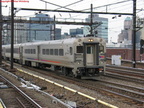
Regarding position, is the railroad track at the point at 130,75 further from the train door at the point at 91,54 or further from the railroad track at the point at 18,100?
the railroad track at the point at 18,100

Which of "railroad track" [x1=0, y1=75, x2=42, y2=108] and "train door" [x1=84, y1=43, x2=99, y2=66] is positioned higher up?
"train door" [x1=84, y1=43, x2=99, y2=66]

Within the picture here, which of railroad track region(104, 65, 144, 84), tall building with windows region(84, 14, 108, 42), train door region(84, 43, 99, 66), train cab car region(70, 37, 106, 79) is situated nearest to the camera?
train cab car region(70, 37, 106, 79)

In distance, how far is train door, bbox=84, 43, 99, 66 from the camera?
16547 millimetres

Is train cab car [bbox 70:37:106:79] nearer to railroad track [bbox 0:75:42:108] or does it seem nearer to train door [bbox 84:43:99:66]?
train door [bbox 84:43:99:66]

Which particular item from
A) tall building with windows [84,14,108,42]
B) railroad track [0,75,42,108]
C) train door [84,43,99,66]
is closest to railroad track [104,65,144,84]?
train door [84,43,99,66]

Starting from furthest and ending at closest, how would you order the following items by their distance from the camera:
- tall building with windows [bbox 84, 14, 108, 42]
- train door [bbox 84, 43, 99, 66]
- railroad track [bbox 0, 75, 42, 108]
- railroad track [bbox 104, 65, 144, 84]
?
tall building with windows [bbox 84, 14, 108, 42] → railroad track [bbox 104, 65, 144, 84] → train door [bbox 84, 43, 99, 66] → railroad track [bbox 0, 75, 42, 108]

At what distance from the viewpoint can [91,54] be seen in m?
16.8

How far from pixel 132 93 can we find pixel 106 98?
178 centimetres

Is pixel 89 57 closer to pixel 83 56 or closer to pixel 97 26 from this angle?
pixel 83 56

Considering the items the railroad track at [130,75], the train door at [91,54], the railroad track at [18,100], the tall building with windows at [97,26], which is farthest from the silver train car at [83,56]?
the tall building with windows at [97,26]

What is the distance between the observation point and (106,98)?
10.8 m

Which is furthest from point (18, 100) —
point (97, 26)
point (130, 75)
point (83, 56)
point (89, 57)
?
point (97, 26)

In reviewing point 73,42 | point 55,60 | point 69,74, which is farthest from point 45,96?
point 55,60

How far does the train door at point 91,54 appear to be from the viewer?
54.3 feet
